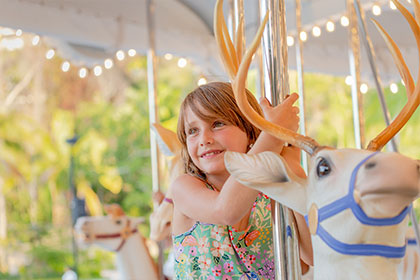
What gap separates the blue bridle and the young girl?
0.24m

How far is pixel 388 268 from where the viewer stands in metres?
0.62

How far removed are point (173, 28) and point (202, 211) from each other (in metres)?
2.05

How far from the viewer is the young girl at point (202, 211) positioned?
922 millimetres

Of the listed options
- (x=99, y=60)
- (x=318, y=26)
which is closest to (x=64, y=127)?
(x=99, y=60)

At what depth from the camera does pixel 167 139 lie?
5.84 feet

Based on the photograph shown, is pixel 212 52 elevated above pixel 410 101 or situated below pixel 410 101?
above

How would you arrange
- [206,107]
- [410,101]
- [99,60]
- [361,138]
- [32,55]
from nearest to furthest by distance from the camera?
1. [410,101]
2. [206,107]
3. [361,138]
4. [99,60]
5. [32,55]

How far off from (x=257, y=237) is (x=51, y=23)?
1.76 meters

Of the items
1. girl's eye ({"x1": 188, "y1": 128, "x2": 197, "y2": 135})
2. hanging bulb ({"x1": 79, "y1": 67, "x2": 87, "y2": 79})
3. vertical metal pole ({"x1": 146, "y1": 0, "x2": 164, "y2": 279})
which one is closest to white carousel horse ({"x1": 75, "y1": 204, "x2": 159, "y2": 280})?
vertical metal pole ({"x1": 146, "y1": 0, "x2": 164, "y2": 279})

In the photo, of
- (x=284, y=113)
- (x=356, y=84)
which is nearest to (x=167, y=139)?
(x=356, y=84)

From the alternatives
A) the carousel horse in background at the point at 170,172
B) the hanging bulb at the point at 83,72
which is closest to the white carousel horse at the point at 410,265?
the carousel horse in background at the point at 170,172

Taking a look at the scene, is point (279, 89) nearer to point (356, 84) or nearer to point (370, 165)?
point (370, 165)

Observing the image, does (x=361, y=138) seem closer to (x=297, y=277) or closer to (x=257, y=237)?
(x=257, y=237)

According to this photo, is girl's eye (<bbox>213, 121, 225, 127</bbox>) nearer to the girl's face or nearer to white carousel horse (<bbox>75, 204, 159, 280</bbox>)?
the girl's face
